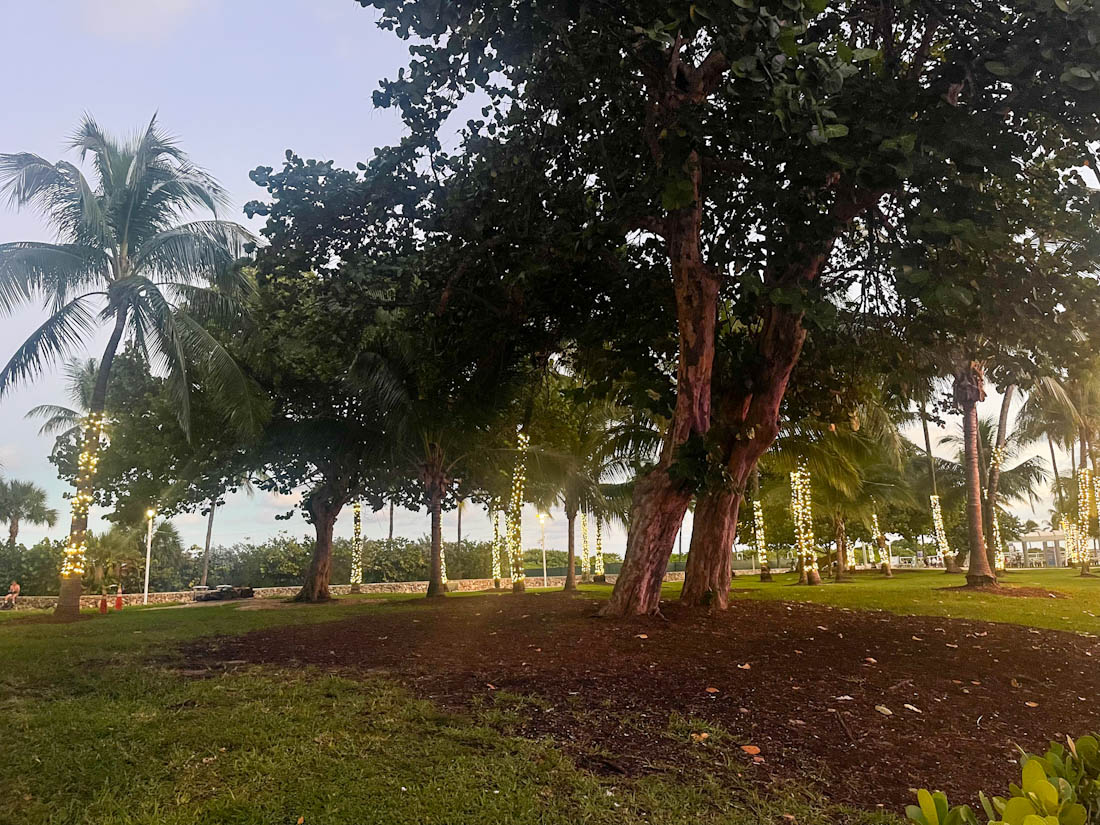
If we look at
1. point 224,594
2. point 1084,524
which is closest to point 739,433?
point 224,594

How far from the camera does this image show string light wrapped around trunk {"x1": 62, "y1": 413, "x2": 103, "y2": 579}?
14.2 m

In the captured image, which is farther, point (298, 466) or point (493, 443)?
point (298, 466)

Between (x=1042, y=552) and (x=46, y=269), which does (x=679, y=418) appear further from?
(x=1042, y=552)

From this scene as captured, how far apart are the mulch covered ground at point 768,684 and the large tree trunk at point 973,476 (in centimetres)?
1023

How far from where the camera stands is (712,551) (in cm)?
976

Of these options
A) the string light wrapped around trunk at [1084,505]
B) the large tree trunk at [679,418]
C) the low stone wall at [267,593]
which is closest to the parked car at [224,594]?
the low stone wall at [267,593]

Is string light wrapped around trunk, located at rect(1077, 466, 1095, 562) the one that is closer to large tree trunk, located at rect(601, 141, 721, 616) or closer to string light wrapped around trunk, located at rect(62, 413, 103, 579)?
large tree trunk, located at rect(601, 141, 721, 616)

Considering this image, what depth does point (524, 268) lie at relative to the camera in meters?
8.02

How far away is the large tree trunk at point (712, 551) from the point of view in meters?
9.66

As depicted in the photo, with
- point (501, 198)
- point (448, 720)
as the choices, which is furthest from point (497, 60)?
point (448, 720)

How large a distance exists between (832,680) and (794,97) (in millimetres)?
4465

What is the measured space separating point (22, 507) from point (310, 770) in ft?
168

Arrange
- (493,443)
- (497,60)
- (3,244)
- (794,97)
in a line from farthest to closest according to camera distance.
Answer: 1. (493,443)
2. (3,244)
3. (497,60)
4. (794,97)

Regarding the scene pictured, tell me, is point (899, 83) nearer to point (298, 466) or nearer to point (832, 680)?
point (832, 680)
